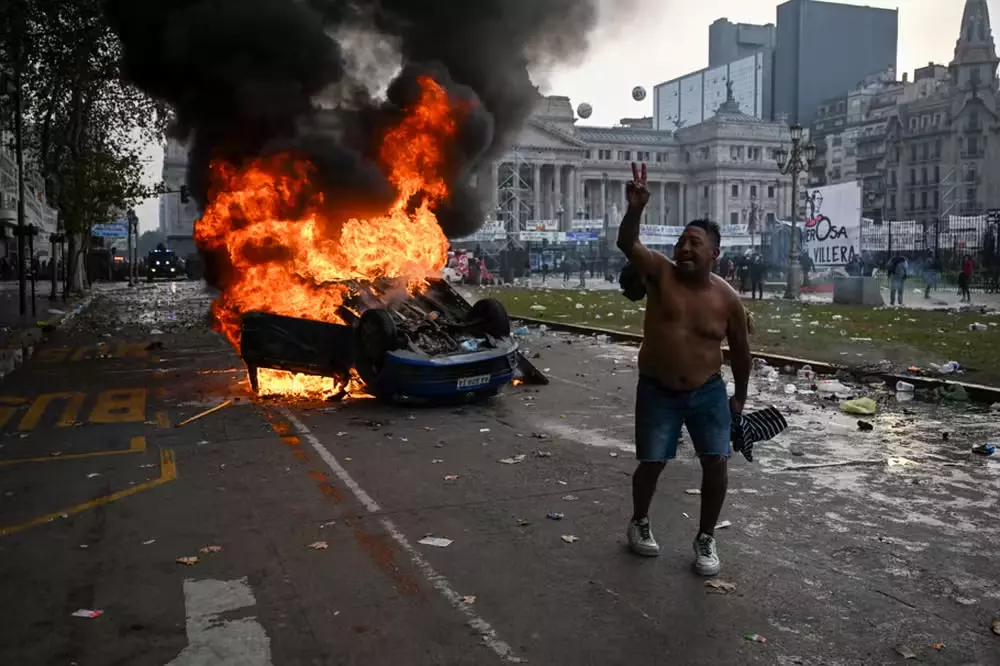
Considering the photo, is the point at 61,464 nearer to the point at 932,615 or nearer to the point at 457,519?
the point at 457,519

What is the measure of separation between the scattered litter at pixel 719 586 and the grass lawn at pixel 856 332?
291 inches

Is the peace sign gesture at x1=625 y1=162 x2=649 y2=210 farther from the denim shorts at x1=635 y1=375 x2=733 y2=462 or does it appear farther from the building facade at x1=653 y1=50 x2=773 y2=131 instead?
the building facade at x1=653 y1=50 x2=773 y2=131

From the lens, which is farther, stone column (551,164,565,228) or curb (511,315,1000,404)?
stone column (551,164,565,228)

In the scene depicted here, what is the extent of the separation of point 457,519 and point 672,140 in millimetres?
113742

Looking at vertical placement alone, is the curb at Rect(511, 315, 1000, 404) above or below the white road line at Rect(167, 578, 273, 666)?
above

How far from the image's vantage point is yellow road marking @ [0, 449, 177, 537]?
5.33m

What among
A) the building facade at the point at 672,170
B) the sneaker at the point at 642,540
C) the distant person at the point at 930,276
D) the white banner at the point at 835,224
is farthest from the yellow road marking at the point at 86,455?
the building facade at the point at 672,170

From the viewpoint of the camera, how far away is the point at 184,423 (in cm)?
861

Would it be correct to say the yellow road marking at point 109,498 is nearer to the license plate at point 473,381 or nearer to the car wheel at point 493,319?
the license plate at point 473,381

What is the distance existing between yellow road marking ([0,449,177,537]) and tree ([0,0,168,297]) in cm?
1689

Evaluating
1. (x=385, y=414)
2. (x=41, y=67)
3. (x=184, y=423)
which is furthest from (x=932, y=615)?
(x=41, y=67)

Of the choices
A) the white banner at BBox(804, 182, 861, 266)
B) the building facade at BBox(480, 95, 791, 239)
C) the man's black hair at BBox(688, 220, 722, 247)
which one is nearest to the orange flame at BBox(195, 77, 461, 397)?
the man's black hair at BBox(688, 220, 722, 247)

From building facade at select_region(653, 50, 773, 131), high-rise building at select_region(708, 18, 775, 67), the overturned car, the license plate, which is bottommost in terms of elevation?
the license plate

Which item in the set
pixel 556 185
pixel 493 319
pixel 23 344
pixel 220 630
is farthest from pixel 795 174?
pixel 556 185
